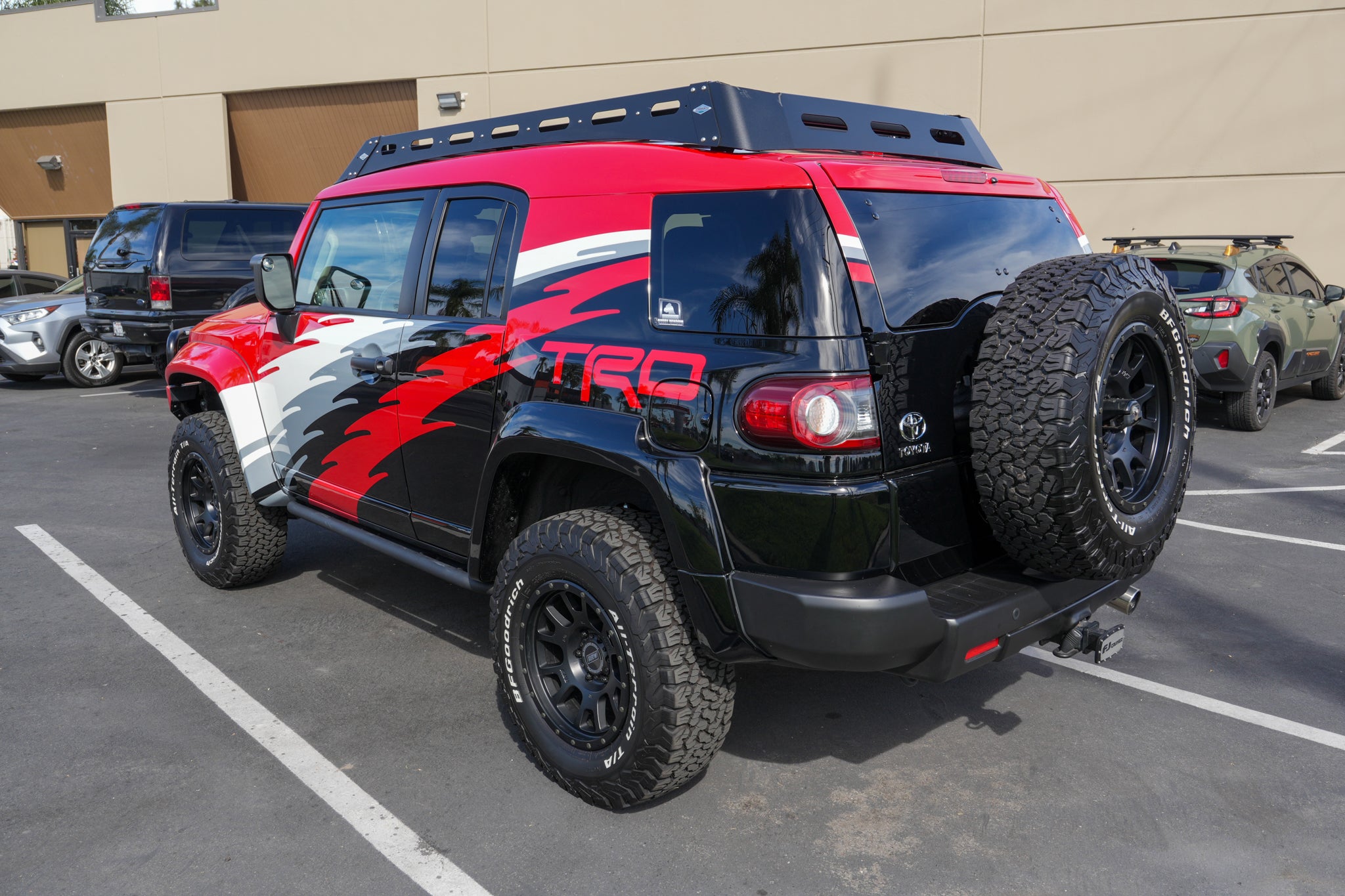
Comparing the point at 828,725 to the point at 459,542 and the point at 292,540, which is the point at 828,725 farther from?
the point at 292,540

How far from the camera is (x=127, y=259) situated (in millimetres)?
11203

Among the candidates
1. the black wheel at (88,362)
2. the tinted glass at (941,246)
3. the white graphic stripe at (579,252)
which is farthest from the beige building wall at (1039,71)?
the white graphic stripe at (579,252)

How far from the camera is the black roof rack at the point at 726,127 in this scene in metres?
3.16

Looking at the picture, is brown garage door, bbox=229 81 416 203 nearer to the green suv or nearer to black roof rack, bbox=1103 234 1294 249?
black roof rack, bbox=1103 234 1294 249

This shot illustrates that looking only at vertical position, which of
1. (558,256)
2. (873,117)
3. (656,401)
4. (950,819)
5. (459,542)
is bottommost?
(950,819)

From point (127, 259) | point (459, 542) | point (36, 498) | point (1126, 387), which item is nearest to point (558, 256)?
point (459, 542)

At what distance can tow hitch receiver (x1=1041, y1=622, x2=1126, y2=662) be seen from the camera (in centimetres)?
323

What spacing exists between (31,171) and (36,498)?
18734 millimetres

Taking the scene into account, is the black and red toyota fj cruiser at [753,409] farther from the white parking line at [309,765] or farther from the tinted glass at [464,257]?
the white parking line at [309,765]

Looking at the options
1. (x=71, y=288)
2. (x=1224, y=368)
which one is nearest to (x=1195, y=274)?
(x=1224, y=368)

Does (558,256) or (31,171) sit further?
(31,171)

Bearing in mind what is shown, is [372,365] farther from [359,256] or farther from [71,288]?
[71,288]

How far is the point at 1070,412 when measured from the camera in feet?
8.65

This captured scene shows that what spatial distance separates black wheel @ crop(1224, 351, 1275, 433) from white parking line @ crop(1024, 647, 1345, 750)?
20.7ft
